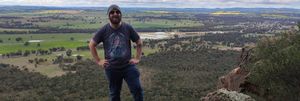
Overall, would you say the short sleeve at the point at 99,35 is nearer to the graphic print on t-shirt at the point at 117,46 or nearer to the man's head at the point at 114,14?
the graphic print on t-shirt at the point at 117,46

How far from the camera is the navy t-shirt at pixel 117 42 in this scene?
10.7 m

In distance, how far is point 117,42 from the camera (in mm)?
10688

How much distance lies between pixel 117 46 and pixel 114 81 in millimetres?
1075

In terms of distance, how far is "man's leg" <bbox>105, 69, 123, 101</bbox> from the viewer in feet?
36.2

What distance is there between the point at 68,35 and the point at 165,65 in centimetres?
8130

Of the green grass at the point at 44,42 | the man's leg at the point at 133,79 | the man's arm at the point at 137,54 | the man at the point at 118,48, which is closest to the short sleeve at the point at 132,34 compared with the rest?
the man at the point at 118,48

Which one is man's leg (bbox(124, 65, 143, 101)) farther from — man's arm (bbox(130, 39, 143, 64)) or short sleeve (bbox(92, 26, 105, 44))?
short sleeve (bbox(92, 26, 105, 44))

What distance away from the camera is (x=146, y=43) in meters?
139

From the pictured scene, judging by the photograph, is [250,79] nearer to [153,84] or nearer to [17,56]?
[153,84]

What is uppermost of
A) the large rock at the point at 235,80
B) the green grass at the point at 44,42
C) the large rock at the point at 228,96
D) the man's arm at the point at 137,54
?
the man's arm at the point at 137,54

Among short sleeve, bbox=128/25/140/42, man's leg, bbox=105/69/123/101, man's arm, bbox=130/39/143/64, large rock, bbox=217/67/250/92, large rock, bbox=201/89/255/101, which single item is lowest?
large rock, bbox=217/67/250/92

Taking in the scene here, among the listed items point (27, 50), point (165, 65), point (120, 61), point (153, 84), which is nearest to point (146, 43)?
point (27, 50)

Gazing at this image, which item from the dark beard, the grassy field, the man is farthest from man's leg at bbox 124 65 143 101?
the grassy field

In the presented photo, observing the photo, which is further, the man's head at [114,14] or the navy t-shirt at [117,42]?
the navy t-shirt at [117,42]
